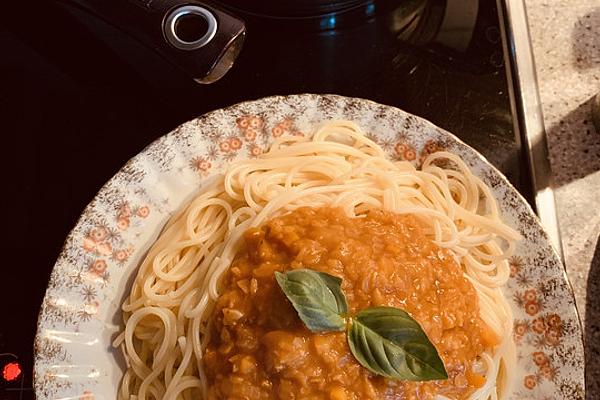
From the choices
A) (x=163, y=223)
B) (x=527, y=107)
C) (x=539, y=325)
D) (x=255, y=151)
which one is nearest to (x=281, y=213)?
(x=255, y=151)

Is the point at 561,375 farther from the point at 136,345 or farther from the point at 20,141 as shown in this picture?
the point at 20,141

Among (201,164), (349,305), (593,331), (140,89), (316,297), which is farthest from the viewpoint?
(140,89)

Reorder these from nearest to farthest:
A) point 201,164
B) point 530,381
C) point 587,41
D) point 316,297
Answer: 1. point 316,297
2. point 530,381
3. point 201,164
4. point 587,41

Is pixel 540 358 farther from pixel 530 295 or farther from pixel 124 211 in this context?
pixel 124 211

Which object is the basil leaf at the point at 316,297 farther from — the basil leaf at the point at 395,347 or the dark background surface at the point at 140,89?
the dark background surface at the point at 140,89

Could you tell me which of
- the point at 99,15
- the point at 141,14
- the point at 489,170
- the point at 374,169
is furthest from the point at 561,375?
the point at 99,15

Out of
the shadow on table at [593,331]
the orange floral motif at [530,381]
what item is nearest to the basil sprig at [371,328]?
the orange floral motif at [530,381]

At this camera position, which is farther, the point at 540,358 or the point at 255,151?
the point at 255,151
